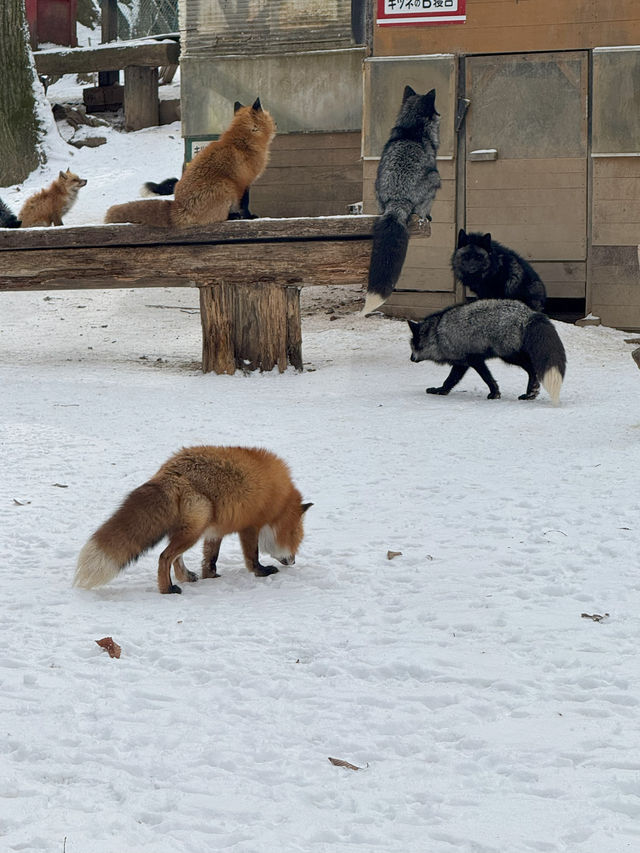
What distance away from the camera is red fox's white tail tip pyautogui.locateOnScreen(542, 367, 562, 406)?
8039mm

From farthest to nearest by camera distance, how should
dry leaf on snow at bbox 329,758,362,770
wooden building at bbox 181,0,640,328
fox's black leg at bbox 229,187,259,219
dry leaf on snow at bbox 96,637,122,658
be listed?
wooden building at bbox 181,0,640,328 → fox's black leg at bbox 229,187,259,219 → dry leaf on snow at bbox 96,637,122,658 → dry leaf on snow at bbox 329,758,362,770

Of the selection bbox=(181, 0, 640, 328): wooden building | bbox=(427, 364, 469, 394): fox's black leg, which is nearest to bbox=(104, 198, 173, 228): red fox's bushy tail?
bbox=(427, 364, 469, 394): fox's black leg

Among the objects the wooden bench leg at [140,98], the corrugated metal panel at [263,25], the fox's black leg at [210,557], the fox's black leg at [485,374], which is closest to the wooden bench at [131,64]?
the wooden bench leg at [140,98]

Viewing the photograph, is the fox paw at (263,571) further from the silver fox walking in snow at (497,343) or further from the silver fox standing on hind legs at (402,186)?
the silver fox standing on hind legs at (402,186)

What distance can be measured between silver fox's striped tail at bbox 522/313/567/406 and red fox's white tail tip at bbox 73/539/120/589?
4.77 m

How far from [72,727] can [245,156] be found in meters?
7.52

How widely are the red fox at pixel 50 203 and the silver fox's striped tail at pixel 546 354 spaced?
6261 mm

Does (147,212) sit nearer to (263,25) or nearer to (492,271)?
(492,271)

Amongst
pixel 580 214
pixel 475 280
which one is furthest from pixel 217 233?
pixel 580 214

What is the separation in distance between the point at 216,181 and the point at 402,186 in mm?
1773

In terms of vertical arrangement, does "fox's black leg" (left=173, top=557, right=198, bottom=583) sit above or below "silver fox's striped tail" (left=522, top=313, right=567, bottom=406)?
below

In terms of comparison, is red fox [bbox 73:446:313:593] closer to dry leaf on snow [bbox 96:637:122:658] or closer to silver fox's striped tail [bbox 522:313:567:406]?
dry leaf on snow [bbox 96:637:122:658]

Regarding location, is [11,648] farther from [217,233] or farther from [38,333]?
[38,333]

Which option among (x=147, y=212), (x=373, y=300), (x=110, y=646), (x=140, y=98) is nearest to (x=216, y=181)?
(x=147, y=212)
